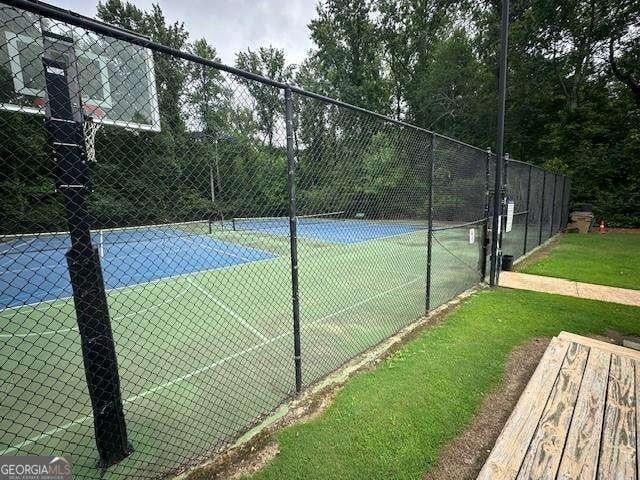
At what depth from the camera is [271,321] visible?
16.7ft

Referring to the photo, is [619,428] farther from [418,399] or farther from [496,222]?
[496,222]

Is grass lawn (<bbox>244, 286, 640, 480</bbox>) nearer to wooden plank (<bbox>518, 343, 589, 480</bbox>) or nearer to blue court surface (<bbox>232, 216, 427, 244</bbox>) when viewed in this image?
wooden plank (<bbox>518, 343, 589, 480</bbox>)

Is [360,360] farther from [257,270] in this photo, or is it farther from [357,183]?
[257,270]

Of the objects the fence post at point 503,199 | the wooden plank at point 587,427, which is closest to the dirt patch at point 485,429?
Result: the wooden plank at point 587,427

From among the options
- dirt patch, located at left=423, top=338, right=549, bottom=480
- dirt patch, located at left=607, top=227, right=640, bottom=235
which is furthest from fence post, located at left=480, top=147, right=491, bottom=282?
dirt patch, located at left=607, top=227, right=640, bottom=235

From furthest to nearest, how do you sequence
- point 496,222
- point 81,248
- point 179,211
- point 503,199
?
point 503,199 → point 496,222 → point 179,211 → point 81,248

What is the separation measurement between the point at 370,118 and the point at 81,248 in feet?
9.59

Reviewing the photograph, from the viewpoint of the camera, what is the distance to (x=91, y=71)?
111 inches

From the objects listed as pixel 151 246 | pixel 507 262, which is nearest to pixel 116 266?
pixel 151 246

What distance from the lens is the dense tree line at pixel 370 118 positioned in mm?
2646

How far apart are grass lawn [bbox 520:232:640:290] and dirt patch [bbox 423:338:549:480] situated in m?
4.50

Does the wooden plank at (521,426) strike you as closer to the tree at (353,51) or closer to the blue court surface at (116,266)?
the blue court surface at (116,266)

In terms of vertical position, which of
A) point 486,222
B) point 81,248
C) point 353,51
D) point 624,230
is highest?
point 353,51

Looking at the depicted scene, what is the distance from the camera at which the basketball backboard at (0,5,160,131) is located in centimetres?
187
